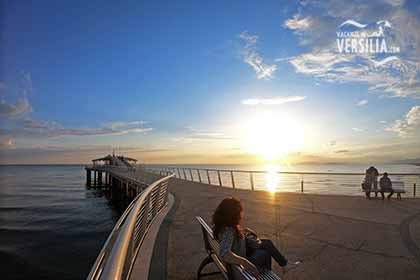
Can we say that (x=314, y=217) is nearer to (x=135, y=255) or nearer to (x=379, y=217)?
(x=379, y=217)

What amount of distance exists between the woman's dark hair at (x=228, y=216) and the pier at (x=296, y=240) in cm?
89

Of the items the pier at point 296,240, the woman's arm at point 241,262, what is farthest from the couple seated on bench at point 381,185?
the woman's arm at point 241,262

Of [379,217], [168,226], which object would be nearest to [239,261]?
[168,226]

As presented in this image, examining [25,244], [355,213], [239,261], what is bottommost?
[25,244]

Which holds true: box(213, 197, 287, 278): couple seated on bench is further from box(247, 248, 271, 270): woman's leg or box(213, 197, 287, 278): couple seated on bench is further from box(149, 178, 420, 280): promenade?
box(149, 178, 420, 280): promenade

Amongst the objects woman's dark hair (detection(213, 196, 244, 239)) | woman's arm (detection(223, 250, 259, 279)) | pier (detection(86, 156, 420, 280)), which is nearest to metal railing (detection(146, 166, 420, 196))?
pier (detection(86, 156, 420, 280))

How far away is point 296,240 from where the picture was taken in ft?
17.7

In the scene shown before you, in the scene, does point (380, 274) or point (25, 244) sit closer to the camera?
point (380, 274)

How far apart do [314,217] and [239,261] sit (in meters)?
5.44

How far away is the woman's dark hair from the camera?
293cm

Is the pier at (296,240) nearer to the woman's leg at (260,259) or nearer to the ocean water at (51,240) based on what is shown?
the woman's leg at (260,259)

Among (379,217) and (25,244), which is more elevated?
(379,217)

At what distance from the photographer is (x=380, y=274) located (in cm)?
381

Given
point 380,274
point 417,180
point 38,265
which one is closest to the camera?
point 380,274
